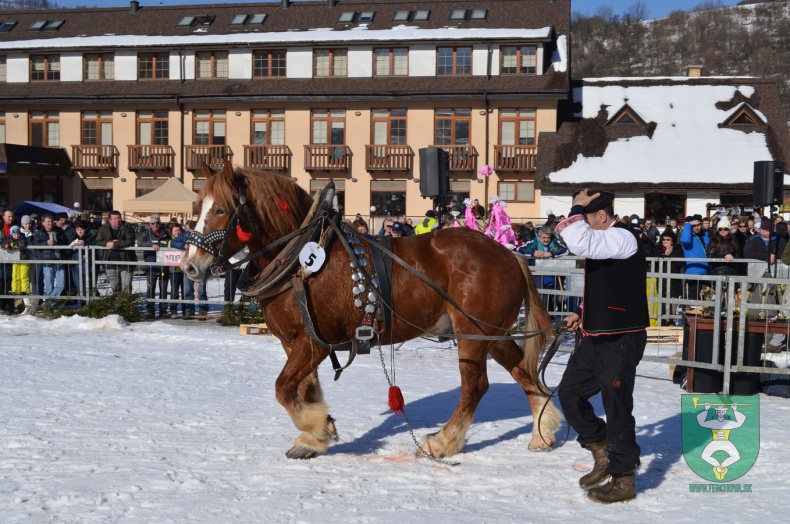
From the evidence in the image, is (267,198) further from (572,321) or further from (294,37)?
(294,37)

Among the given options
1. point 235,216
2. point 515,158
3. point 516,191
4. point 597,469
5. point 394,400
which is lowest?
point 597,469

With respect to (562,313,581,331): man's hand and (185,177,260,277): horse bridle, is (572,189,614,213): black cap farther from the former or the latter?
(185,177,260,277): horse bridle

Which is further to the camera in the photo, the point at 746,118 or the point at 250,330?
the point at 746,118

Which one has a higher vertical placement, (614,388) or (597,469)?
(614,388)

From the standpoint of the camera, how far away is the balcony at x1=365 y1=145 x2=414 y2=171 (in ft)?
112

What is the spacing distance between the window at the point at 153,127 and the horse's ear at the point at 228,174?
32.6m

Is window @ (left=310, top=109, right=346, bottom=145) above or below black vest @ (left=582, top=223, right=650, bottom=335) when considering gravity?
above

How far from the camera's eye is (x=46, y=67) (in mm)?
37688

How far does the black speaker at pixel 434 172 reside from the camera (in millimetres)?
12250

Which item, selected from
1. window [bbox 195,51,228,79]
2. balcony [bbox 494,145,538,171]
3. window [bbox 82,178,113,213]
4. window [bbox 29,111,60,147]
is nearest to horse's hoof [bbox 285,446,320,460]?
balcony [bbox 494,145,538,171]

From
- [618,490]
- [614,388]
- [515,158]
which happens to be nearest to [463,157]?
[515,158]

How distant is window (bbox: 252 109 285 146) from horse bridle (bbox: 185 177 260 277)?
99.9 feet

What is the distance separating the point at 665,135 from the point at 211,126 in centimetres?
1995

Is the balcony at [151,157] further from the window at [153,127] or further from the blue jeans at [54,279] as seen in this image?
the blue jeans at [54,279]
